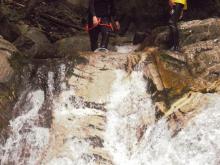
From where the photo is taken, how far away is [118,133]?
895cm

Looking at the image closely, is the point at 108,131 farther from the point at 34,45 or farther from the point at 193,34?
the point at 34,45

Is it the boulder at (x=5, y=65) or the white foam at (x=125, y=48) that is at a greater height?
the boulder at (x=5, y=65)

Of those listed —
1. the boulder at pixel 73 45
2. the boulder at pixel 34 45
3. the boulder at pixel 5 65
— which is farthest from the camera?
the boulder at pixel 73 45

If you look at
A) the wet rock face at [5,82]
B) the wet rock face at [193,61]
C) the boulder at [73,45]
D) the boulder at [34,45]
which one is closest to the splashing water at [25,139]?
the wet rock face at [5,82]

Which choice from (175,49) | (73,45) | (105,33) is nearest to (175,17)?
(175,49)

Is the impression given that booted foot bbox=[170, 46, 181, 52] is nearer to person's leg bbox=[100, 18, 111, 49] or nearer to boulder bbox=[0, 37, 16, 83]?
person's leg bbox=[100, 18, 111, 49]

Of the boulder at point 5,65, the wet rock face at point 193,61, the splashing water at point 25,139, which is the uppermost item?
the wet rock face at point 193,61

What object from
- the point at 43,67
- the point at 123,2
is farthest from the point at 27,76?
the point at 123,2

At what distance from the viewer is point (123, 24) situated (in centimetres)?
1759

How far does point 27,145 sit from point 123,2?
9.51 metres

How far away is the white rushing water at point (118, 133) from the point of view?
7980 millimetres

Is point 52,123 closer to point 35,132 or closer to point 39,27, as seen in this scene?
point 35,132

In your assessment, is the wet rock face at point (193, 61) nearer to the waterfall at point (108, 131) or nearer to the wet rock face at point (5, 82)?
the waterfall at point (108, 131)

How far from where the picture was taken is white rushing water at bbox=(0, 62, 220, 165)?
7980 millimetres
